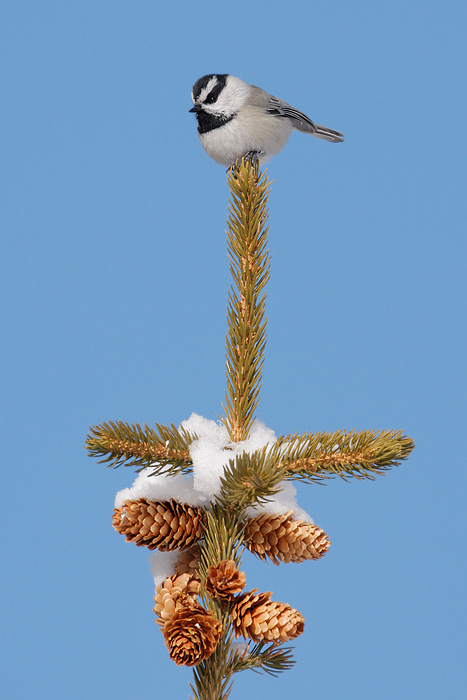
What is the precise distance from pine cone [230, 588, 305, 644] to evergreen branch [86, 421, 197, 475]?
1.23ft

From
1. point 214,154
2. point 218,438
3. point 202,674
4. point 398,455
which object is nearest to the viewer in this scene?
point 398,455

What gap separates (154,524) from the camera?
1.62 m

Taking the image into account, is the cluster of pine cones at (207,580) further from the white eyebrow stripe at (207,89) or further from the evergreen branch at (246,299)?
the white eyebrow stripe at (207,89)

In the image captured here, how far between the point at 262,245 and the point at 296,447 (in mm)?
585

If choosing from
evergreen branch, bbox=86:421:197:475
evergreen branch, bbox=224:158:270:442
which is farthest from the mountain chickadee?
evergreen branch, bbox=86:421:197:475

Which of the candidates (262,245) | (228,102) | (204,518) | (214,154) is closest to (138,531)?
(204,518)

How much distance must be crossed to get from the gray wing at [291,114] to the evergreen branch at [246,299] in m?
0.87

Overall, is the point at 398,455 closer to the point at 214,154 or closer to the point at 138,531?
the point at 138,531

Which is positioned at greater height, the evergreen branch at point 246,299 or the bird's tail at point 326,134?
the bird's tail at point 326,134

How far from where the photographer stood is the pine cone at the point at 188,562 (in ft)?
5.89

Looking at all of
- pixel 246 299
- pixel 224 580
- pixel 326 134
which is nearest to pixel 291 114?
pixel 326 134

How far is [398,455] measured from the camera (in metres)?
1.57

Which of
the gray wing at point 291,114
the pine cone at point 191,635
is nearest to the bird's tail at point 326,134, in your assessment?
the gray wing at point 291,114

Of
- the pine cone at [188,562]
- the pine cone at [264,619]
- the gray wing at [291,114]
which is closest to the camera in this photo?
the pine cone at [264,619]
